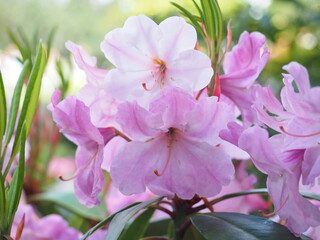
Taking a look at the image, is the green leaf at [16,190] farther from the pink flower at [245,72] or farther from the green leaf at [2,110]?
the pink flower at [245,72]

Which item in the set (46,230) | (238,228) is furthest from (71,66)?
(238,228)

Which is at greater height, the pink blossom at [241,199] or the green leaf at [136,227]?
the green leaf at [136,227]

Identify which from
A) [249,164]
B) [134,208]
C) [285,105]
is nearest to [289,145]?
[285,105]

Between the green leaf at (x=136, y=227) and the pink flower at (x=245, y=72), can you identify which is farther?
the green leaf at (x=136, y=227)

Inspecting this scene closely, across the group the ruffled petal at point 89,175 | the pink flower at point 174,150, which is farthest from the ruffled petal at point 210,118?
the ruffled petal at point 89,175

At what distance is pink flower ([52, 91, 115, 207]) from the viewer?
0.51m

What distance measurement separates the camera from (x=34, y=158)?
1.28m

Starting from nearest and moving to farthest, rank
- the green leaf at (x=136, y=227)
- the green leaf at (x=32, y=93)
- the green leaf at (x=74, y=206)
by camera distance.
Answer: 1. the green leaf at (x=32, y=93)
2. the green leaf at (x=136, y=227)
3. the green leaf at (x=74, y=206)

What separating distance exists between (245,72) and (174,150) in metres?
0.13

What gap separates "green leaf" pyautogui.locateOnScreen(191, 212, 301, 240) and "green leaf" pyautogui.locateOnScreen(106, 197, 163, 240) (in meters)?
0.06

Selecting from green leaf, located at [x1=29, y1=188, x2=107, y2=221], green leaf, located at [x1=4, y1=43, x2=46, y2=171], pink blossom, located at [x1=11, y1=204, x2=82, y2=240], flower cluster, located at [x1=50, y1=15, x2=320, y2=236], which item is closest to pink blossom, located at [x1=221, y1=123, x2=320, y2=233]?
flower cluster, located at [x1=50, y1=15, x2=320, y2=236]

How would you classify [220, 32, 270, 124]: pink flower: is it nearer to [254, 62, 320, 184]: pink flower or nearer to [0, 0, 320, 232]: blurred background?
[254, 62, 320, 184]: pink flower

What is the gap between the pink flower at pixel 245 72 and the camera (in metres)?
0.57

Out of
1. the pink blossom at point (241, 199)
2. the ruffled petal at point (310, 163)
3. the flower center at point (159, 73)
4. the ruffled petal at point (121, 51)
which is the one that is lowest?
the pink blossom at point (241, 199)
